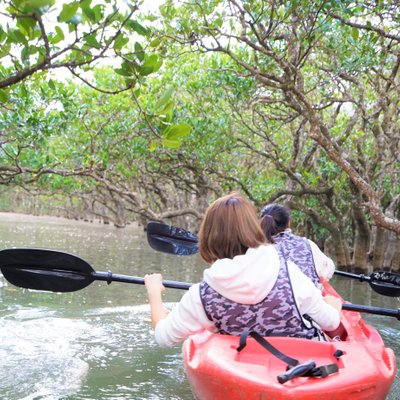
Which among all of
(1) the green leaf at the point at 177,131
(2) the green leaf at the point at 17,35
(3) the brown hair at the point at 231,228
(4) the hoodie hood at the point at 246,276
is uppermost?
(2) the green leaf at the point at 17,35

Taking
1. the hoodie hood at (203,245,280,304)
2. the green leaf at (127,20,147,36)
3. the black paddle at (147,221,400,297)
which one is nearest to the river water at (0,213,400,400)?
the black paddle at (147,221,400,297)

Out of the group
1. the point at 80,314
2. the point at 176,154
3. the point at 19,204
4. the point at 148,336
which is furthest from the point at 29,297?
the point at 19,204

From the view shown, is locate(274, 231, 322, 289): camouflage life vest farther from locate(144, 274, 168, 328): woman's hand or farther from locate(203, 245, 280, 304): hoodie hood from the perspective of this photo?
locate(203, 245, 280, 304): hoodie hood

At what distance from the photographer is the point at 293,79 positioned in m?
5.91

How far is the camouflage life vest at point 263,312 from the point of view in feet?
8.42

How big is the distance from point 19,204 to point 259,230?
2223 inches

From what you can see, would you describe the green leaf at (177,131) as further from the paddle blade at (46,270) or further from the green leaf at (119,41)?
the paddle blade at (46,270)

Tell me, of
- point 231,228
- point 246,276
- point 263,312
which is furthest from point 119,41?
point 263,312

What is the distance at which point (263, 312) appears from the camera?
8.61ft

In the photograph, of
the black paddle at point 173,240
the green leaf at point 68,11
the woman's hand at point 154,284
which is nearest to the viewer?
the green leaf at point 68,11

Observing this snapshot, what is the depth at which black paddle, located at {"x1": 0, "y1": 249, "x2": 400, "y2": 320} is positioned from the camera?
4.17 meters

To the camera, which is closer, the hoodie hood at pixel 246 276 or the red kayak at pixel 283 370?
the red kayak at pixel 283 370

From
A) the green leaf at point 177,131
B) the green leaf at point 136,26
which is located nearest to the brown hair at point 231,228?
the green leaf at point 177,131

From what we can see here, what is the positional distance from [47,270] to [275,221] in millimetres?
1961
